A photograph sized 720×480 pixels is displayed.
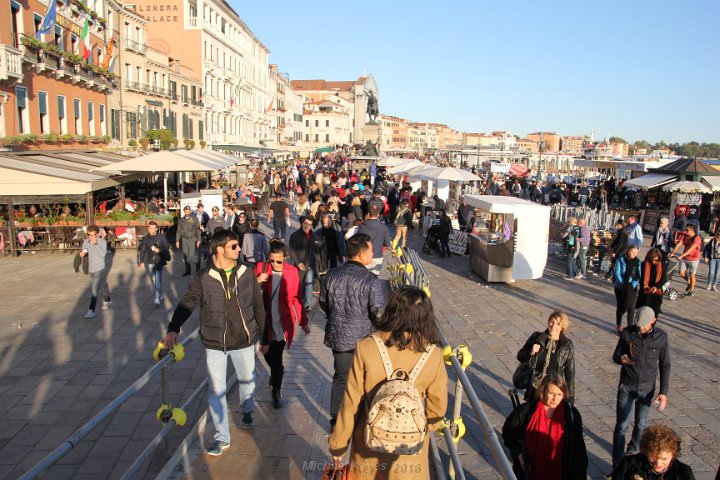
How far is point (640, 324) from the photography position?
4.90 metres

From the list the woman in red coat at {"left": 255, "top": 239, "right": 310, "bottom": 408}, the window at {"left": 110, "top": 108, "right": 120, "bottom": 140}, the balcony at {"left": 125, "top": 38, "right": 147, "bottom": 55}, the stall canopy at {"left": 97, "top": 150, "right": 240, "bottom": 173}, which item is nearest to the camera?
the woman in red coat at {"left": 255, "top": 239, "right": 310, "bottom": 408}

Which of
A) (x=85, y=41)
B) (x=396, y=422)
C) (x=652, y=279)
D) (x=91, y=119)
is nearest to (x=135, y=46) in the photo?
(x=91, y=119)

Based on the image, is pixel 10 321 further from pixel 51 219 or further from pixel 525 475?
pixel 525 475

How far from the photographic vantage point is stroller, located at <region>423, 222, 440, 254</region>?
16.1 metres

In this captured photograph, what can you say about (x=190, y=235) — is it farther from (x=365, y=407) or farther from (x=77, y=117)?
(x=77, y=117)

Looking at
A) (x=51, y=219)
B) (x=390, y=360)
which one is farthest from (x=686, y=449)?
(x=51, y=219)

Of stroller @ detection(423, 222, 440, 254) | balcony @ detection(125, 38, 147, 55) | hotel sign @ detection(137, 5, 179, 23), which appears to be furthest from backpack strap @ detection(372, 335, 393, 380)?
hotel sign @ detection(137, 5, 179, 23)

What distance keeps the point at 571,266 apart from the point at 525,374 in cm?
926

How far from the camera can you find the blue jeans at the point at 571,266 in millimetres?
13219

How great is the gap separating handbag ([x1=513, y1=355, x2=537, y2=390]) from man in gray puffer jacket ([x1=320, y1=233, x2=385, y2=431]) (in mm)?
1319

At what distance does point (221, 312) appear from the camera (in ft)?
14.5

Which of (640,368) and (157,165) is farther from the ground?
(157,165)

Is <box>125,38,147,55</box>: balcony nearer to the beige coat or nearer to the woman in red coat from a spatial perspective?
the woman in red coat

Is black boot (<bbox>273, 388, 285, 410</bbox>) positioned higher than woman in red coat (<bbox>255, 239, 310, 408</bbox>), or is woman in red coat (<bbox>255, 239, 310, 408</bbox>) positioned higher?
woman in red coat (<bbox>255, 239, 310, 408</bbox>)
